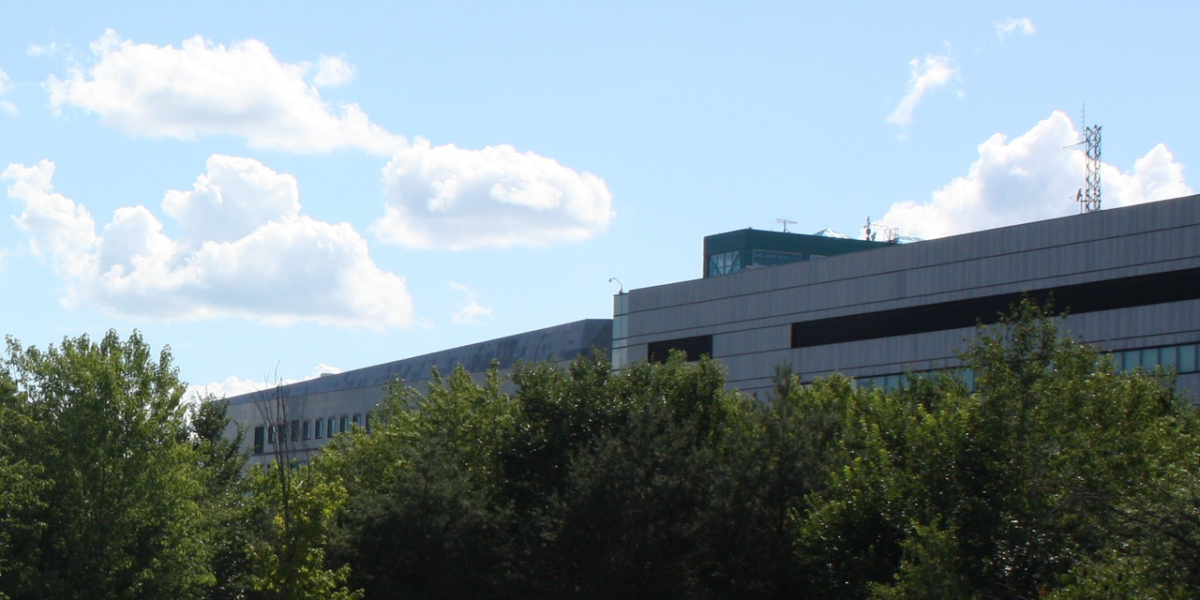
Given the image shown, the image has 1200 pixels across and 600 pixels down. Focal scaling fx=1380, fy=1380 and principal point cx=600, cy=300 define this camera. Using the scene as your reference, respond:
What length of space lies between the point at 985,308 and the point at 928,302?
3.00 m

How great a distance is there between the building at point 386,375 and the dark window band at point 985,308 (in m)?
28.9

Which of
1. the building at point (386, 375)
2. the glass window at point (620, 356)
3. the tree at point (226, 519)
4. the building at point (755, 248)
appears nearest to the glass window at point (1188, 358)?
the glass window at point (620, 356)

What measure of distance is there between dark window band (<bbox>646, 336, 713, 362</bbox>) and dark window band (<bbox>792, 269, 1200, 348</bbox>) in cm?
632

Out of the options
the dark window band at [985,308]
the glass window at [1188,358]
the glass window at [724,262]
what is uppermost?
the glass window at [724,262]

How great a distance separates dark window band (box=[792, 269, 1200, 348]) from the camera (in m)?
52.2

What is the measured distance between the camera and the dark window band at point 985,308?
171 feet

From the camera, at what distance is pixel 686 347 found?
7300 centimetres

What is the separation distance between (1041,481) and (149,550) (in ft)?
88.4

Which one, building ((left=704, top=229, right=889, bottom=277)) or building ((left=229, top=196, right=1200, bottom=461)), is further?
building ((left=704, top=229, right=889, bottom=277))

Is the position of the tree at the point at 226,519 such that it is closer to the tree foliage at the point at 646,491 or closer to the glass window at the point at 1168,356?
the tree foliage at the point at 646,491

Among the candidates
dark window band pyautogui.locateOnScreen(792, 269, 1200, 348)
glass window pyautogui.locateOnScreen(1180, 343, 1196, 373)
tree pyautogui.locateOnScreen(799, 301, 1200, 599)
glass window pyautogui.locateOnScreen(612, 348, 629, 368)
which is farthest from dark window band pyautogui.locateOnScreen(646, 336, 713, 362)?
tree pyautogui.locateOnScreen(799, 301, 1200, 599)

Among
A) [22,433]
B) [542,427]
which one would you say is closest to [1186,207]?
[542,427]

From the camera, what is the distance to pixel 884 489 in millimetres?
25984

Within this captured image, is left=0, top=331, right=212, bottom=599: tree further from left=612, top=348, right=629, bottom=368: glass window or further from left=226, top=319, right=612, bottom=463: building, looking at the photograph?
left=226, top=319, right=612, bottom=463: building
